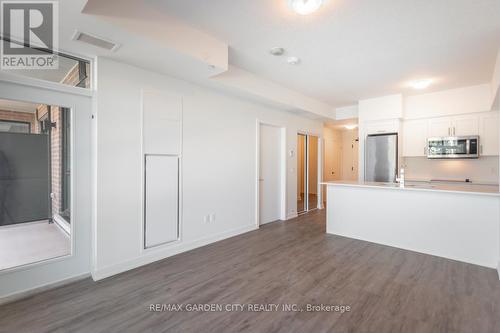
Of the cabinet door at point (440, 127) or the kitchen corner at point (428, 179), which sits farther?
the cabinet door at point (440, 127)

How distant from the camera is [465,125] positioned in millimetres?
4836

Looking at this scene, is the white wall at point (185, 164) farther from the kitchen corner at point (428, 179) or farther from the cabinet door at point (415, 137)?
the cabinet door at point (415, 137)

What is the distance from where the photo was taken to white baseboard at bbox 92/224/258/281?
280 centimetres

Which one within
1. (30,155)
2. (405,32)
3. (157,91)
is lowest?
(30,155)

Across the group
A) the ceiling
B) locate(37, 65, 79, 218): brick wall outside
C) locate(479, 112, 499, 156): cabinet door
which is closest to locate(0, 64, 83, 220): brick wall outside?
locate(37, 65, 79, 218): brick wall outside

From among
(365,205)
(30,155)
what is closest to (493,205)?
(365,205)

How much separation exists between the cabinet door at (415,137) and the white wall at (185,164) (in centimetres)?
278

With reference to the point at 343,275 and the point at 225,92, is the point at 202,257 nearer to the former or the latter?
the point at 343,275

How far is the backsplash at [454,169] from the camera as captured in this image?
487 cm

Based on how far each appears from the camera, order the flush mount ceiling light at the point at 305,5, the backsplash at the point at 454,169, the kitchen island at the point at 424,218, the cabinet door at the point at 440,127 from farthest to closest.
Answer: the cabinet door at the point at 440,127, the backsplash at the point at 454,169, the kitchen island at the point at 424,218, the flush mount ceiling light at the point at 305,5

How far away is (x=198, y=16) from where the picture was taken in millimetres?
2535

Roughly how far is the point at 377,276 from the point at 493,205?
1899 millimetres

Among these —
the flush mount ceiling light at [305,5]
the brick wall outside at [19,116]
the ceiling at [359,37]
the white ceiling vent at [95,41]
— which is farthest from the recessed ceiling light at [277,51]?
the brick wall outside at [19,116]

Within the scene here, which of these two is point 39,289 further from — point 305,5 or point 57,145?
point 305,5
